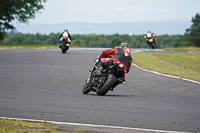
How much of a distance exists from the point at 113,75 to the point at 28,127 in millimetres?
4573

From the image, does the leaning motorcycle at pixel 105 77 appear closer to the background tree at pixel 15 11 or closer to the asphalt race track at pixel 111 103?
the asphalt race track at pixel 111 103

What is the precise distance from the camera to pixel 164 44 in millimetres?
148375

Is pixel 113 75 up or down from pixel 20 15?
down

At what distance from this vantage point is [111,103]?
34.4 feet

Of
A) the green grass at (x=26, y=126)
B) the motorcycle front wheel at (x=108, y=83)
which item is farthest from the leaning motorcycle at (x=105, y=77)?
the green grass at (x=26, y=126)

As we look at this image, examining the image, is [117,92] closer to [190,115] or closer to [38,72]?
[190,115]

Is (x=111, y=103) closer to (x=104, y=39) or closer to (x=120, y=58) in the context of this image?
(x=120, y=58)

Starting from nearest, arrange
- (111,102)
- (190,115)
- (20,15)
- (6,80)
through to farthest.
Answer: (190,115), (111,102), (6,80), (20,15)

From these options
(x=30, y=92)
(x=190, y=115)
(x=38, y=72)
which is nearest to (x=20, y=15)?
(x=38, y=72)

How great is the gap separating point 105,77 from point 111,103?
1.35m

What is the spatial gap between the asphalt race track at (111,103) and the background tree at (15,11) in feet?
122

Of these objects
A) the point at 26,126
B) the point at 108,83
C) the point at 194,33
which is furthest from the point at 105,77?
the point at 194,33

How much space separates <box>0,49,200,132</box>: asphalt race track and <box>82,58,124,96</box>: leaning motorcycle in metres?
0.28

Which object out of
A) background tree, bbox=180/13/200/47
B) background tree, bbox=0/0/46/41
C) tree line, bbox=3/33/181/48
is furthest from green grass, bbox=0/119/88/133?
tree line, bbox=3/33/181/48
